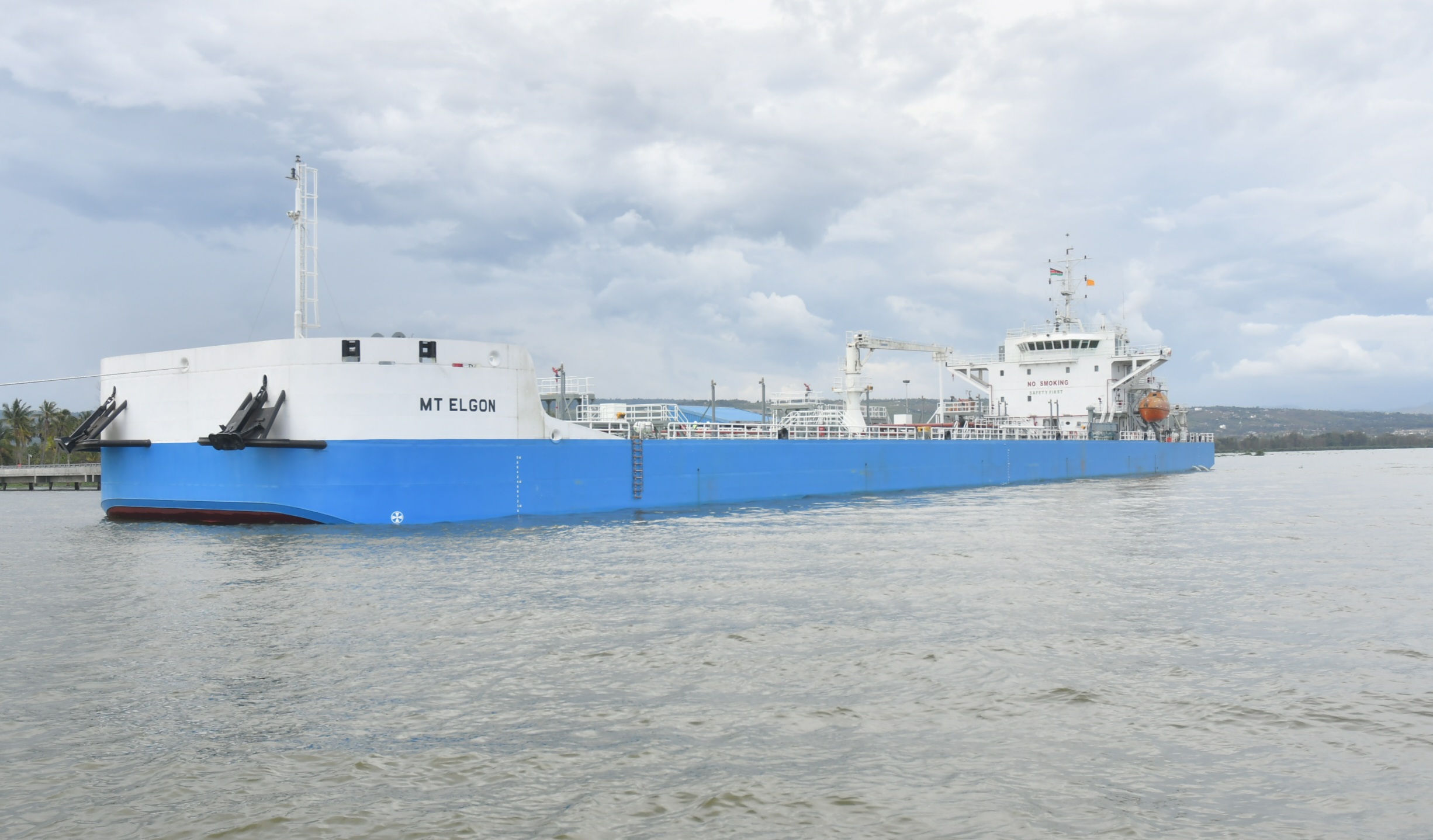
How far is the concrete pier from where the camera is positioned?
51.3m

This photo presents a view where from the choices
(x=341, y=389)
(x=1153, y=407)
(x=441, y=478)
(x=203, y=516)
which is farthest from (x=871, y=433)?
(x=203, y=516)

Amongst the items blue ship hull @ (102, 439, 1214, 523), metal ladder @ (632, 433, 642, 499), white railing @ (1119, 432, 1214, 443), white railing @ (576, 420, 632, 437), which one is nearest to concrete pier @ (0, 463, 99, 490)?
blue ship hull @ (102, 439, 1214, 523)

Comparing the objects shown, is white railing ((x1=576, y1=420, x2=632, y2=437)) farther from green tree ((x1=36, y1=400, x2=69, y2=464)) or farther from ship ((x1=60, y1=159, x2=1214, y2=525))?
green tree ((x1=36, y1=400, x2=69, y2=464))

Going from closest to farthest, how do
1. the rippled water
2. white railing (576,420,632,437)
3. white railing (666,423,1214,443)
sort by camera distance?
the rippled water < white railing (576,420,632,437) < white railing (666,423,1214,443)

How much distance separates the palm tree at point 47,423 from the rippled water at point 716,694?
59.6 metres

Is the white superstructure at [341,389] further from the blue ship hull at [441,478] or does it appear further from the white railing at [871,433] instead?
the white railing at [871,433]

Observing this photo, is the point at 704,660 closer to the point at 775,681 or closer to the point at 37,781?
the point at 775,681

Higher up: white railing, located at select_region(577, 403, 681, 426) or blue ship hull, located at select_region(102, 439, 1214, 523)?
white railing, located at select_region(577, 403, 681, 426)

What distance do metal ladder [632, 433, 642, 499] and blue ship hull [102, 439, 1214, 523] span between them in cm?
9

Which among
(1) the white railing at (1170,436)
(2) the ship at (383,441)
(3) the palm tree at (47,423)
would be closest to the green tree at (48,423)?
(3) the palm tree at (47,423)

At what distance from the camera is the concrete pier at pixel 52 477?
5128 centimetres

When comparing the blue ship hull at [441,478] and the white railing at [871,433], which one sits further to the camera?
the white railing at [871,433]

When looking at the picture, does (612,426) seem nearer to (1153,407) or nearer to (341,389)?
(341,389)

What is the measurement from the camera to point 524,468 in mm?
20188
